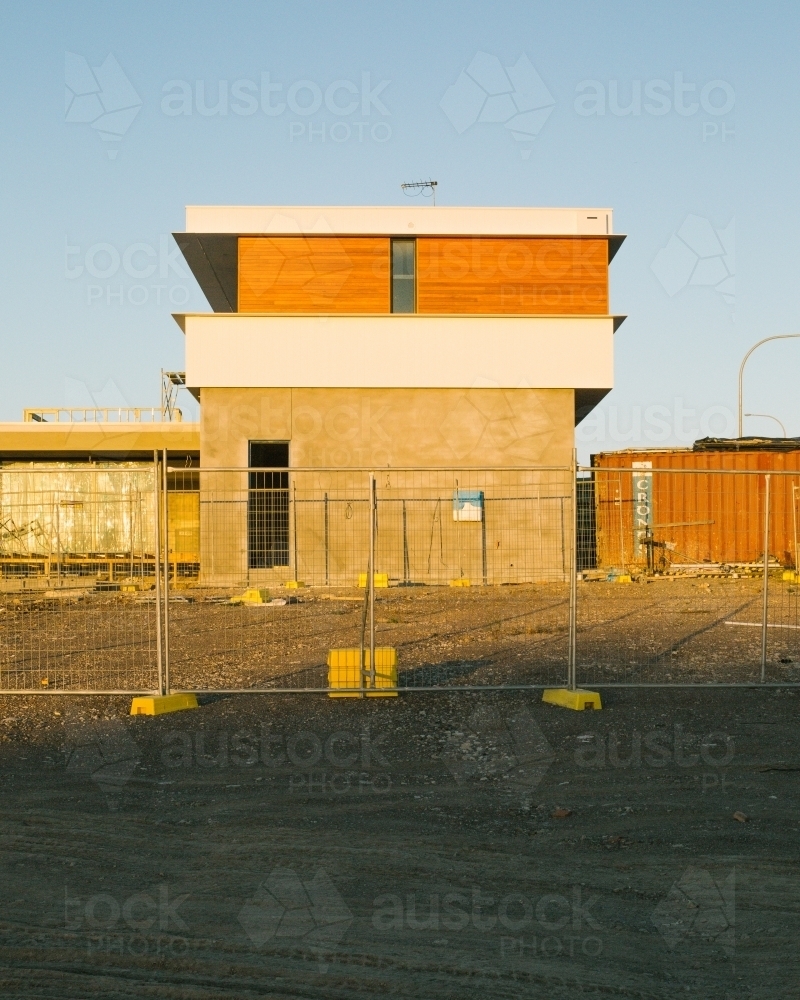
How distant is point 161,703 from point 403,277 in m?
20.2

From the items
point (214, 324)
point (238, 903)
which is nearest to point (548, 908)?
point (238, 903)

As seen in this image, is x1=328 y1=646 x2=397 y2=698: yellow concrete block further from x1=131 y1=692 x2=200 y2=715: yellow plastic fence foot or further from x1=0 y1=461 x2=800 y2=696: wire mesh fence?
x1=131 y1=692 x2=200 y2=715: yellow plastic fence foot

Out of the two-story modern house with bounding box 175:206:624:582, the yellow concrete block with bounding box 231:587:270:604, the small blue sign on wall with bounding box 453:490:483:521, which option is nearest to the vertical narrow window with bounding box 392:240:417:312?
the two-story modern house with bounding box 175:206:624:582

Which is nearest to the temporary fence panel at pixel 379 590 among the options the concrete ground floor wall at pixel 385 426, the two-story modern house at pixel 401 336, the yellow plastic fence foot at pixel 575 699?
the yellow plastic fence foot at pixel 575 699

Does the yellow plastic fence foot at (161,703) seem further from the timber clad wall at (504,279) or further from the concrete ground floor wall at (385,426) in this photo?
the timber clad wall at (504,279)

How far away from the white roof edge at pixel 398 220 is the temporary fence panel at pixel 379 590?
843 cm

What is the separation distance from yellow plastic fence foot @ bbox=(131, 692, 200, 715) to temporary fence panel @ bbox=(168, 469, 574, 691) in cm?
96

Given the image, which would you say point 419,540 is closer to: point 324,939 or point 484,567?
point 484,567

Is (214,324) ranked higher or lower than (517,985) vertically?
higher

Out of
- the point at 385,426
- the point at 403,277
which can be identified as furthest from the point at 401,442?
the point at 403,277

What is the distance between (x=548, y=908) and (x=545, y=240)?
82.5ft

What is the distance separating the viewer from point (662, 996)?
14.1ft

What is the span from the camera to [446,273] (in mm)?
28531

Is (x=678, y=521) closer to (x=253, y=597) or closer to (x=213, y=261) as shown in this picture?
(x=253, y=597)
